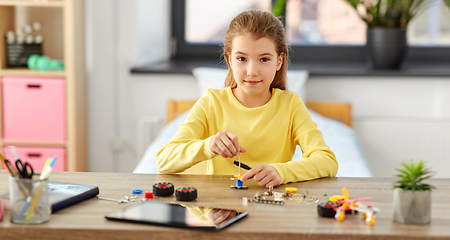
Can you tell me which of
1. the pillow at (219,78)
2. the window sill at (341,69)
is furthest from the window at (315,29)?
the pillow at (219,78)

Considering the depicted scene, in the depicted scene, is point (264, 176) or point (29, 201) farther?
point (264, 176)

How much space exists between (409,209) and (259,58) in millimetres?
552

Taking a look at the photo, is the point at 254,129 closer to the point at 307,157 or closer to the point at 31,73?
the point at 307,157

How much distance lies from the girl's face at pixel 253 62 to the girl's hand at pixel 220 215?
1.48 ft

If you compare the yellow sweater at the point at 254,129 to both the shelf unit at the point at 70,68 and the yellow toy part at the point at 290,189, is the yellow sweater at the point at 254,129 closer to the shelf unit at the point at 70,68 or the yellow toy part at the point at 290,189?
the yellow toy part at the point at 290,189

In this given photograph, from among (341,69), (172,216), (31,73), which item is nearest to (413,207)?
(172,216)

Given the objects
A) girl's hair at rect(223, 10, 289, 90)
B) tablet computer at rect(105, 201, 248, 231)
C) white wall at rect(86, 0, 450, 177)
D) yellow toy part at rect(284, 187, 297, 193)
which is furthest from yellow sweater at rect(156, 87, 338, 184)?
white wall at rect(86, 0, 450, 177)

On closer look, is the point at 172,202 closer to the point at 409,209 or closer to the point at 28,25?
the point at 409,209

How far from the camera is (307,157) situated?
48.4 inches

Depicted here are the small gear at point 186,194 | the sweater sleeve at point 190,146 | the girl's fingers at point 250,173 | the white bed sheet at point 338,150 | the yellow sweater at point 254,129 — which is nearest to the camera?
the small gear at point 186,194

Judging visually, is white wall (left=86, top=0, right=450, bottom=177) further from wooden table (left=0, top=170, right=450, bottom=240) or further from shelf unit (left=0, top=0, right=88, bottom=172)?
wooden table (left=0, top=170, right=450, bottom=240)

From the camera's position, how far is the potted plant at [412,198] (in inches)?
30.9

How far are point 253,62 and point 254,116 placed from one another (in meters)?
0.15

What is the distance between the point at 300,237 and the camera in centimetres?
74
